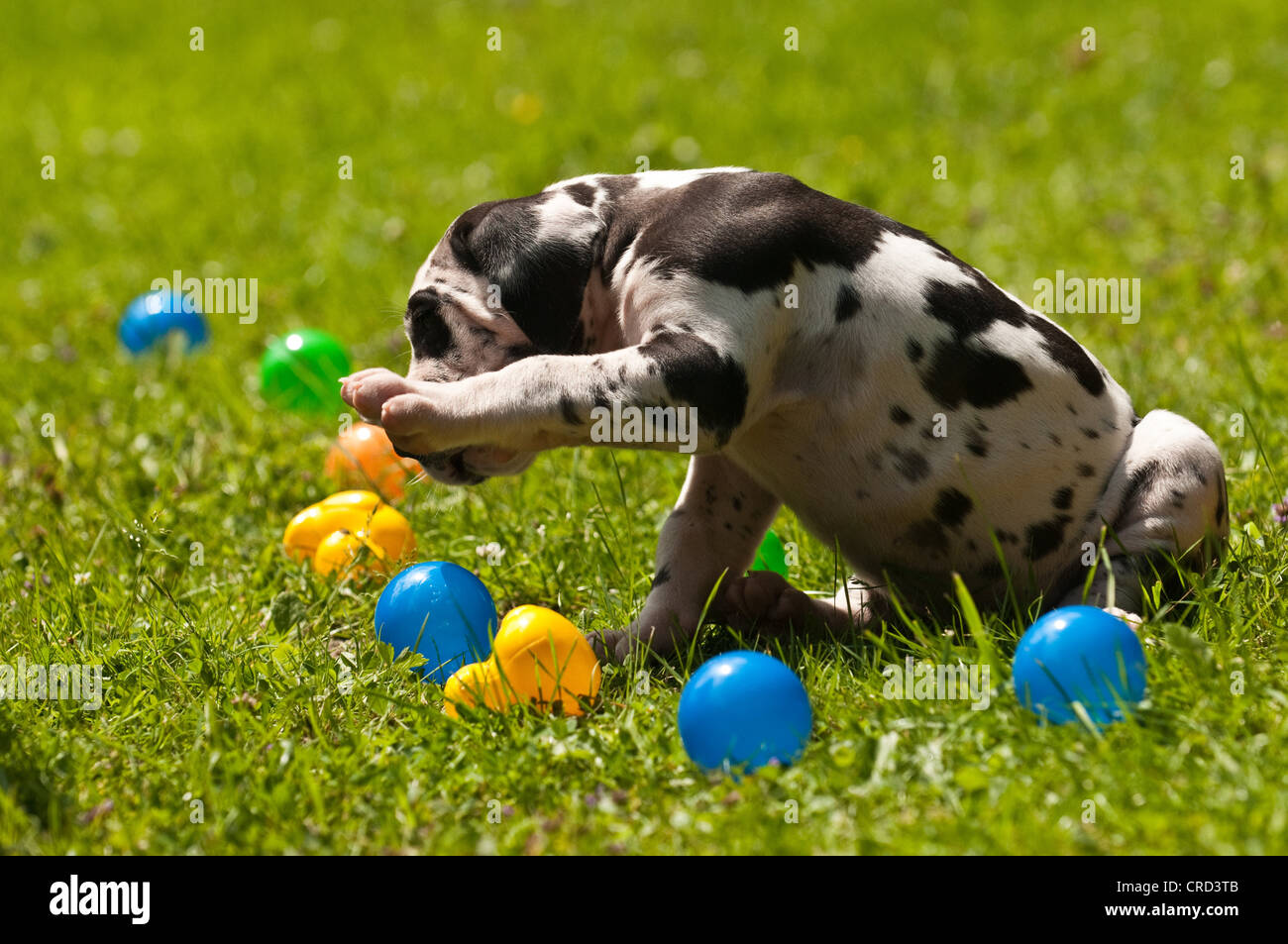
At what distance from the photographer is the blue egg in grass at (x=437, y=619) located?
356 centimetres

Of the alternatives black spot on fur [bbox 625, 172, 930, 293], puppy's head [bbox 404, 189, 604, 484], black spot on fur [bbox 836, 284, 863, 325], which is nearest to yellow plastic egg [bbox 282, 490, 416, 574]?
puppy's head [bbox 404, 189, 604, 484]

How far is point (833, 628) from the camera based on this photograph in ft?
12.3

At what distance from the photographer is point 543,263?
11.4 ft

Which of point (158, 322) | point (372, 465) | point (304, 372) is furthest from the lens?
point (158, 322)

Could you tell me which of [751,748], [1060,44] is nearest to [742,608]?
[751,748]

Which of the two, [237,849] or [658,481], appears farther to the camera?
[658,481]

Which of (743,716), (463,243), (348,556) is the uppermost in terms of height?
(463,243)

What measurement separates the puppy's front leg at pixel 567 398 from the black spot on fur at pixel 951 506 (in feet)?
2.04

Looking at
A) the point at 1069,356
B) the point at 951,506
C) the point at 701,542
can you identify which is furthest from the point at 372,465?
the point at 1069,356

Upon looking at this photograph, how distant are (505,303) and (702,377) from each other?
650 millimetres

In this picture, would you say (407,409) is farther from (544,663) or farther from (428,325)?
(544,663)

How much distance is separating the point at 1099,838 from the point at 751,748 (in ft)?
2.38

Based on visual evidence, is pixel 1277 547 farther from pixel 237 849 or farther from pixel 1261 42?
pixel 1261 42
